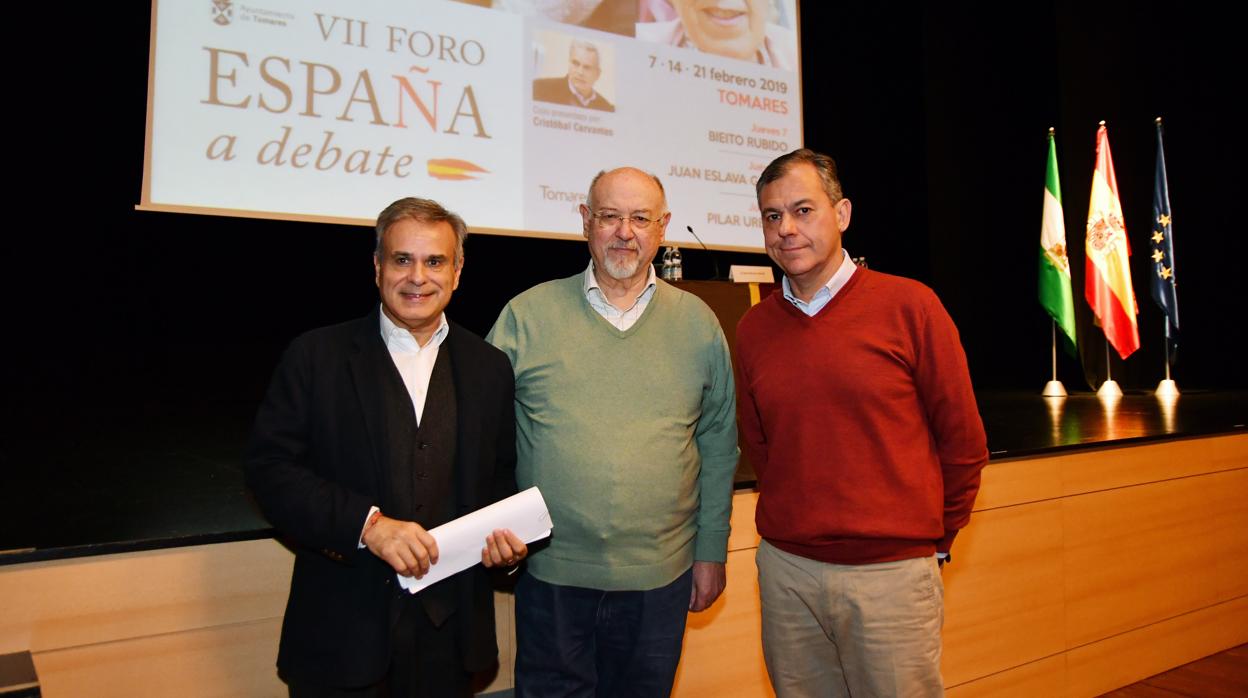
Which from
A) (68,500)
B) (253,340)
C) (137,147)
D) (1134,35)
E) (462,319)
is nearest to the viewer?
(68,500)

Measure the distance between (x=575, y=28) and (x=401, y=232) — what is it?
2.92 meters

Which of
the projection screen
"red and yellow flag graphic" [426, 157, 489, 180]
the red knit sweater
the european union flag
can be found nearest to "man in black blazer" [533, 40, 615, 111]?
the projection screen

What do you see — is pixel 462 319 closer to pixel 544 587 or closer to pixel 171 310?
pixel 171 310

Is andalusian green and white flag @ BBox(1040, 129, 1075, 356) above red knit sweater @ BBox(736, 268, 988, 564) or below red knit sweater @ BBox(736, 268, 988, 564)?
above

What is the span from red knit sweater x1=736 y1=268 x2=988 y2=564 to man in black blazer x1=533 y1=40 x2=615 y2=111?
8.75ft

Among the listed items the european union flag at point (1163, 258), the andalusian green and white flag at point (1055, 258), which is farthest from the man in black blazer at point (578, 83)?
the european union flag at point (1163, 258)

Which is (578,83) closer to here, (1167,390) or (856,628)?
(856,628)

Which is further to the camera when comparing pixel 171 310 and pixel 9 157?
pixel 171 310

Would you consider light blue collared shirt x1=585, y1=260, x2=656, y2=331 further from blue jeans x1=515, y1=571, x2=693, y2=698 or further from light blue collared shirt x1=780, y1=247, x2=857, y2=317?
blue jeans x1=515, y1=571, x2=693, y2=698

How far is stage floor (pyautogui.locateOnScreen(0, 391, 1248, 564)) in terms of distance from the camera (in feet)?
4.87

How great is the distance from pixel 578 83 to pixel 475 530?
10.2 ft

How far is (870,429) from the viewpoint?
139 centimetres

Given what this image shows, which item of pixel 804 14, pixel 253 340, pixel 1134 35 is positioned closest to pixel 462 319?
pixel 253 340

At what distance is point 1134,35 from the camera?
6.46 m
